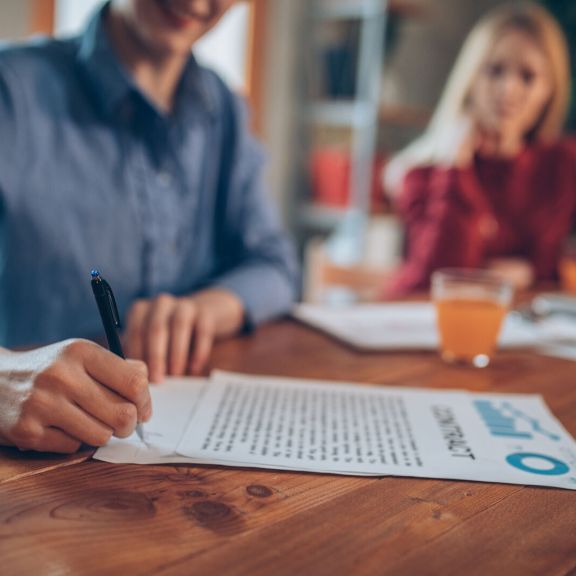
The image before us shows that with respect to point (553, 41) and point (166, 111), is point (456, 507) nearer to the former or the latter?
point (166, 111)

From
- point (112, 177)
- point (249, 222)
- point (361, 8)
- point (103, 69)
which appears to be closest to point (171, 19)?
point (103, 69)

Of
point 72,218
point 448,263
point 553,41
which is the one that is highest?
point 553,41

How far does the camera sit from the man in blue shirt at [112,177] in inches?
41.0

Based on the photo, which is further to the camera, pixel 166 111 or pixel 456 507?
pixel 166 111

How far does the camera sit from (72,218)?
1.09 metres

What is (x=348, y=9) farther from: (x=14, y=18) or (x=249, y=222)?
(x=249, y=222)

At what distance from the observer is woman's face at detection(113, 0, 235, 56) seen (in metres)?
1.06

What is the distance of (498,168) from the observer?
2.20m

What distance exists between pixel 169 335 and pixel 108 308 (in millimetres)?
263

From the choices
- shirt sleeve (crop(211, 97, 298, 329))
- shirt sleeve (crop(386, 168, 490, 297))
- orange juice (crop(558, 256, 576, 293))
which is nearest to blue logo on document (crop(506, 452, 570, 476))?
shirt sleeve (crop(211, 97, 298, 329))

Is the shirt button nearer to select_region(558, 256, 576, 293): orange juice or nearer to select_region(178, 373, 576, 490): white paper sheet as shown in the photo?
select_region(178, 373, 576, 490): white paper sheet

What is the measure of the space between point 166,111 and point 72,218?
26 cm

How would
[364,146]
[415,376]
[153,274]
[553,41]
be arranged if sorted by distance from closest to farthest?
[415,376], [153,274], [553,41], [364,146]

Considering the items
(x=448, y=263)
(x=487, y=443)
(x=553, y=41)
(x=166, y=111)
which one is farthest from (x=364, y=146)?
(x=487, y=443)
